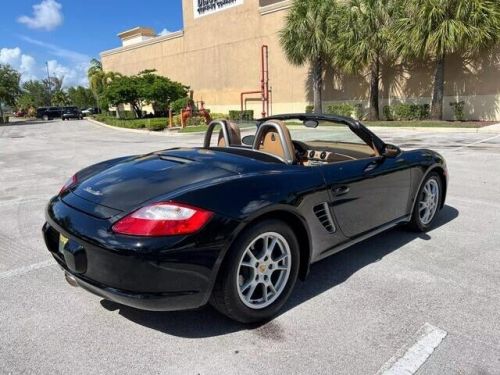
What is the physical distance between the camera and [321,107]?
2792 cm

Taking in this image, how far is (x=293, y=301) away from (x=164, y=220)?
1265 millimetres

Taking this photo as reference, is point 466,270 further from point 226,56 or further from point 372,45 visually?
point 226,56

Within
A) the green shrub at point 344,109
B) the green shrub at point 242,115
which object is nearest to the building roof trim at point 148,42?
the green shrub at point 242,115

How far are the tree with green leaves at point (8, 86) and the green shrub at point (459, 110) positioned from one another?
44.1 m

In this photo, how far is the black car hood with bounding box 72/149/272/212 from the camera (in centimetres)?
277

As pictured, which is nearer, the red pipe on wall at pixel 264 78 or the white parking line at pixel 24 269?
the white parking line at pixel 24 269

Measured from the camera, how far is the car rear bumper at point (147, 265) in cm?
242

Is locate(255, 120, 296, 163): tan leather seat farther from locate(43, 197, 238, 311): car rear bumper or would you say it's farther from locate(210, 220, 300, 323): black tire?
locate(43, 197, 238, 311): car rear bumper

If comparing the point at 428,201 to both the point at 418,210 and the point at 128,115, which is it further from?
the point at 128,115

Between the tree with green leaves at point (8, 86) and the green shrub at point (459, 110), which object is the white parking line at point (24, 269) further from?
the tree with green leaves at point (8, 86)

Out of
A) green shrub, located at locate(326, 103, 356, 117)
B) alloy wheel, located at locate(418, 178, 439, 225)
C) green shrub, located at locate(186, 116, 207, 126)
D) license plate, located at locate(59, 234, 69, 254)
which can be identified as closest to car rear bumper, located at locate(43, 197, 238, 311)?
license plate, located at locate(59, 234, 69, 254)

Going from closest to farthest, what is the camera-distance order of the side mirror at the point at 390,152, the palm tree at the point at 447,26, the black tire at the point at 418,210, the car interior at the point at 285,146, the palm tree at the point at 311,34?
the car interior at the point at 285,146 → the side mirror at the point at 390,152 → the black tire at the point at 418,210 → the palm tree at the point at 447,26 → the palm tree at the point at 311,34

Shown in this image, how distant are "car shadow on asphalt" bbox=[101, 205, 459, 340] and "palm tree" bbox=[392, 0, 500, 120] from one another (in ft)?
58.1

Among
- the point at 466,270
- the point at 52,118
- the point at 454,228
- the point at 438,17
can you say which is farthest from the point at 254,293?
the point at 52,118
